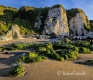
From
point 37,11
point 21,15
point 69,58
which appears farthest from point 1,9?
point 69,58

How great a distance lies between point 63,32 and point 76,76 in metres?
67.0

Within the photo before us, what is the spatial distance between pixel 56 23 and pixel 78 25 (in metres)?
13.3

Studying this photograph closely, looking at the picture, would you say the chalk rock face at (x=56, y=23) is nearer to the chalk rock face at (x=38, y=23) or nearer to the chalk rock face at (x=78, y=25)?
the chalk rock face at (x=38, y=23)

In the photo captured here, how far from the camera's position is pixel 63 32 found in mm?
78000

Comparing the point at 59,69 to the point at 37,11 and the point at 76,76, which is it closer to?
the point at 76,76

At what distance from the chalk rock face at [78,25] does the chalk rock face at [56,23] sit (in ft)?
22.6

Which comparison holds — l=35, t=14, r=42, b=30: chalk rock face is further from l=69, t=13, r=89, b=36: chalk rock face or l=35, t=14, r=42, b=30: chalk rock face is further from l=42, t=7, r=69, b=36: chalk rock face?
l=69, t=13, r=89, b=36: chalk rock face

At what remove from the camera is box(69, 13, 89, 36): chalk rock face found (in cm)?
8575

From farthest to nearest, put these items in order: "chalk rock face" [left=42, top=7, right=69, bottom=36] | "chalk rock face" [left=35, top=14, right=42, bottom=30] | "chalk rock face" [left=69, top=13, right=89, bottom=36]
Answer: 1. "chalk rock face" [left=69, top=13, right=89, bottom=36]
2. "chalk rock face" [left=35, top=14, right=42, bottom=30]
3. "chalk rock face" [left=42, top=7, right=69, bottom=36]

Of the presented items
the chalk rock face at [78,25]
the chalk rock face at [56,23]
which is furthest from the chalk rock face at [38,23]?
the chalk rock face at [78,25]

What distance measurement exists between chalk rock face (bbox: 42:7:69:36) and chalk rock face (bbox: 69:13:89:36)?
22.6 feet

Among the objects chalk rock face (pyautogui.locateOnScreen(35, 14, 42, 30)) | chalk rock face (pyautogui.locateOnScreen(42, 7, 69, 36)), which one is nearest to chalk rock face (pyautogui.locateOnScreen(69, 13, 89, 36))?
chalk rock face (pyautogui.locateOnScreen(42, 7, 69, 36))

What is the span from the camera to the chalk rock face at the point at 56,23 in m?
76.3

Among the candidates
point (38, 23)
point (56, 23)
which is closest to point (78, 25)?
point (56, 23)
